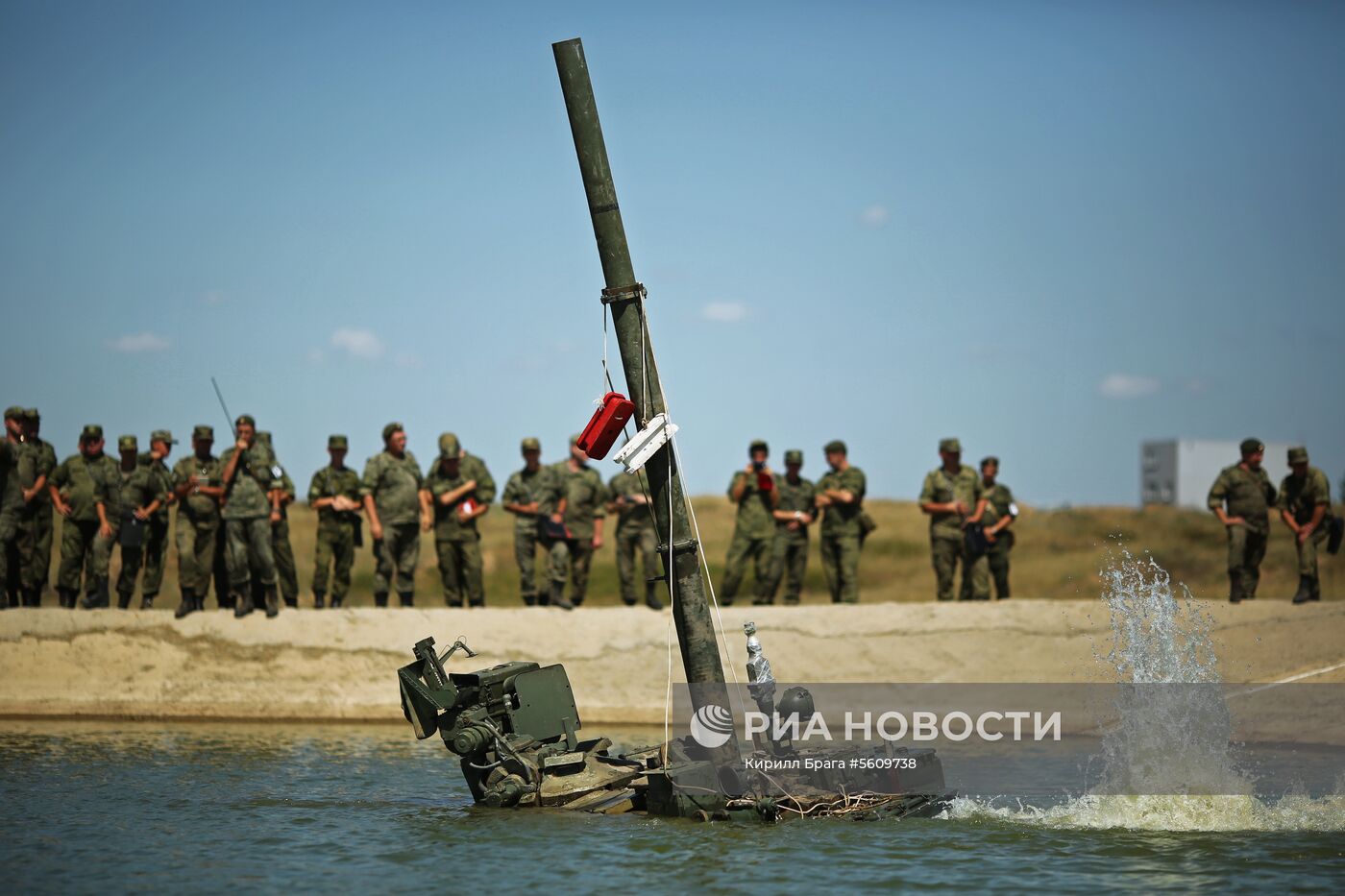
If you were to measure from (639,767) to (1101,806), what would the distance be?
146 inches

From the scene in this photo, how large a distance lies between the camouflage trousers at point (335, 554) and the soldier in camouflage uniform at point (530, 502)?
2137 mm

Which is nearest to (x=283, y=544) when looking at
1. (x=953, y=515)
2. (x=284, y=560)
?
(x=284, y=560)

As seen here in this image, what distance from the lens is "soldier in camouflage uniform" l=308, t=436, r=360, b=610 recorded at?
64.0ft

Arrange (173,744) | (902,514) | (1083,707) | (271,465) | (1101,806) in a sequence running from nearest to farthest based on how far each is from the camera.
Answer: (1101,806) < (173,744) < (1083,707) < (271,465) < (902,514)

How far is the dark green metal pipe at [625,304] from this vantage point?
37.1ft

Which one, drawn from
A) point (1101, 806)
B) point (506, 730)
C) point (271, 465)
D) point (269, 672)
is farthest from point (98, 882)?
point (271, 465)

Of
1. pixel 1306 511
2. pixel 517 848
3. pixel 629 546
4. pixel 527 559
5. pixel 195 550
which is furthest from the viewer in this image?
pixel 629 546

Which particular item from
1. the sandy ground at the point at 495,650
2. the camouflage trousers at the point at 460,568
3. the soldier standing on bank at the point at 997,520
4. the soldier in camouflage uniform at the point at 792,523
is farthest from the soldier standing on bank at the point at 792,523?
the camouflage trousers at the point at 460,568

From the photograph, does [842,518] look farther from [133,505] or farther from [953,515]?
[133,505]

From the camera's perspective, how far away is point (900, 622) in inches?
736

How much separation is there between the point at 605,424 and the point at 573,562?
9.28 meters

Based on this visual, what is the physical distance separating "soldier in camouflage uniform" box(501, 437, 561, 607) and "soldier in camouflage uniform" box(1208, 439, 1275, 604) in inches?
334

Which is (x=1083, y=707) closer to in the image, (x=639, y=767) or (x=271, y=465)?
(x=639, y=767)

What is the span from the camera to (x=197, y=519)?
18938mm
